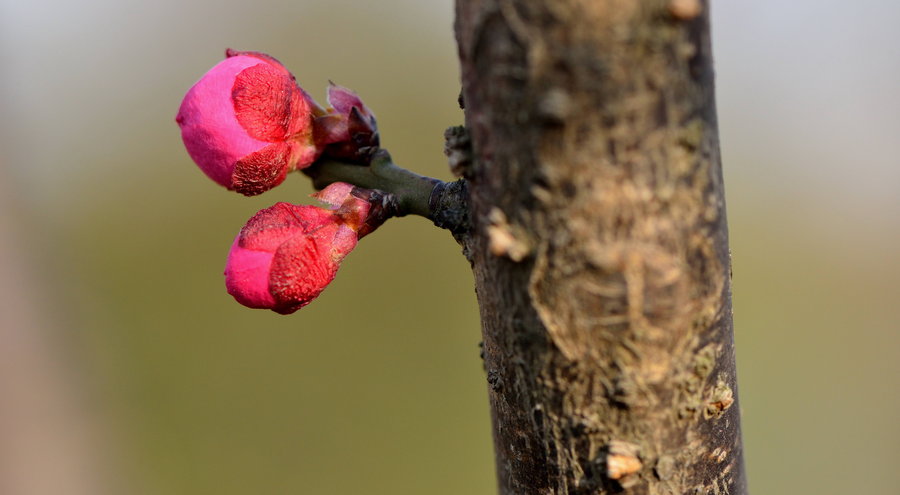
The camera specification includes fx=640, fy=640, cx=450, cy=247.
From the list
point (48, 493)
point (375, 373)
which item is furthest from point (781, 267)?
point (48, 493)

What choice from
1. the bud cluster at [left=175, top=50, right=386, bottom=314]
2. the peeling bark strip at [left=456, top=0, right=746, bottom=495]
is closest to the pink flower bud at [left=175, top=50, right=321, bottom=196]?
the bud cluster at [left=175, top=50, right=386, bottom=314]

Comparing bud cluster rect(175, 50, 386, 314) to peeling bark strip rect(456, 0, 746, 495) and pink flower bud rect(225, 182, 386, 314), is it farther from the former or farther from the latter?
peeling bark strip rect(456, 0, 746, 495)

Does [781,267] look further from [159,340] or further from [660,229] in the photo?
[660,229]

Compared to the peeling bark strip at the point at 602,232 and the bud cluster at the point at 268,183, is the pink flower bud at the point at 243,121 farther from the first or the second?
the peeling bark strip at the point at 602,232

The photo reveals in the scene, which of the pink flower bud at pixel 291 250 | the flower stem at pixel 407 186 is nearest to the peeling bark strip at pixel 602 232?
the flower stem at pixel 407 186

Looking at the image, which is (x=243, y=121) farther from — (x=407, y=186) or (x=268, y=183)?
(x=407, y=186)

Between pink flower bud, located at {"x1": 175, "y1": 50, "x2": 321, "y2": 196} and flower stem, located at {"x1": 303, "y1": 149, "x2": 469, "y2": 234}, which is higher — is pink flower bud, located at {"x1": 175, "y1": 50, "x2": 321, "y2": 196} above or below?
above
